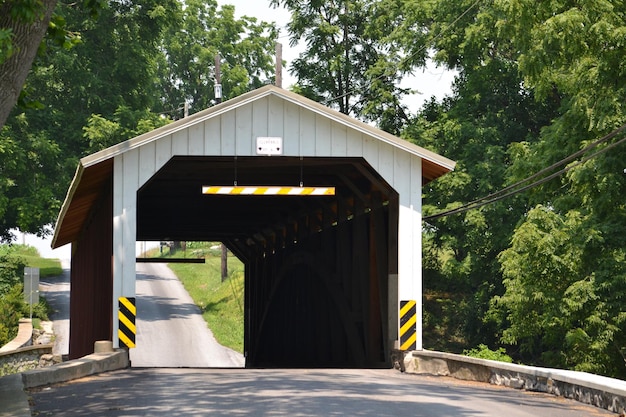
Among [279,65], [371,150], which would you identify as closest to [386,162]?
[371,150]

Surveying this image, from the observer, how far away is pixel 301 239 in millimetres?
27234

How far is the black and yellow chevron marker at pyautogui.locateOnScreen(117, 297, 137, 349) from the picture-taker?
16.1 metres

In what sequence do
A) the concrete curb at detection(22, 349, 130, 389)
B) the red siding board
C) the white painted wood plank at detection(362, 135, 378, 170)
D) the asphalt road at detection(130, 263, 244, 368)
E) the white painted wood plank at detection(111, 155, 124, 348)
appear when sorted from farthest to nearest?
the asphalt road at detection(130, 263, 244, 368) < the red siding board < the white painted wood plank at detection(362, 135, 378, 170) < the white painted wood plank at detection(111, 155, 124, 348) < the concrete curb at detection(22, 349, 130, 389)

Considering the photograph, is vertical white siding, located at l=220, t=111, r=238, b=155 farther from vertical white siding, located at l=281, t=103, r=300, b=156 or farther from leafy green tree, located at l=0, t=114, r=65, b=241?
leafy green tree, located at l=0, t=114, r=65, b=241

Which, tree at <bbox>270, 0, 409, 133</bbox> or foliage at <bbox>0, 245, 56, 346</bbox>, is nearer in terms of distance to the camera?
foliage at <bbox>0, 245, 56, 346</bbox>

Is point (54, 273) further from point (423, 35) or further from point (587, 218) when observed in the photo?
point (587, 218)

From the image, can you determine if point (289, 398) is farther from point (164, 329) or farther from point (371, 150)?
point (164, 329)

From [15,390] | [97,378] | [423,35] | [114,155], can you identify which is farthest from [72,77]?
[15,390]

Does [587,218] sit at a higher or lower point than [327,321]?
higher

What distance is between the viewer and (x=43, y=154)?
3944 cm

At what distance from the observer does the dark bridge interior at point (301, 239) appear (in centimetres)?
1922

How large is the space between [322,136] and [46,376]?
669 cm

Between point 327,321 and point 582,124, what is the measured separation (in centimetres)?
771

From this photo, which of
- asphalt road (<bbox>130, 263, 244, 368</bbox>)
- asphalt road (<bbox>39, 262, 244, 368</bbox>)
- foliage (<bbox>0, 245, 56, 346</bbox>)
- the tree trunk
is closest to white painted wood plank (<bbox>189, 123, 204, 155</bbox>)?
the tree trunk
